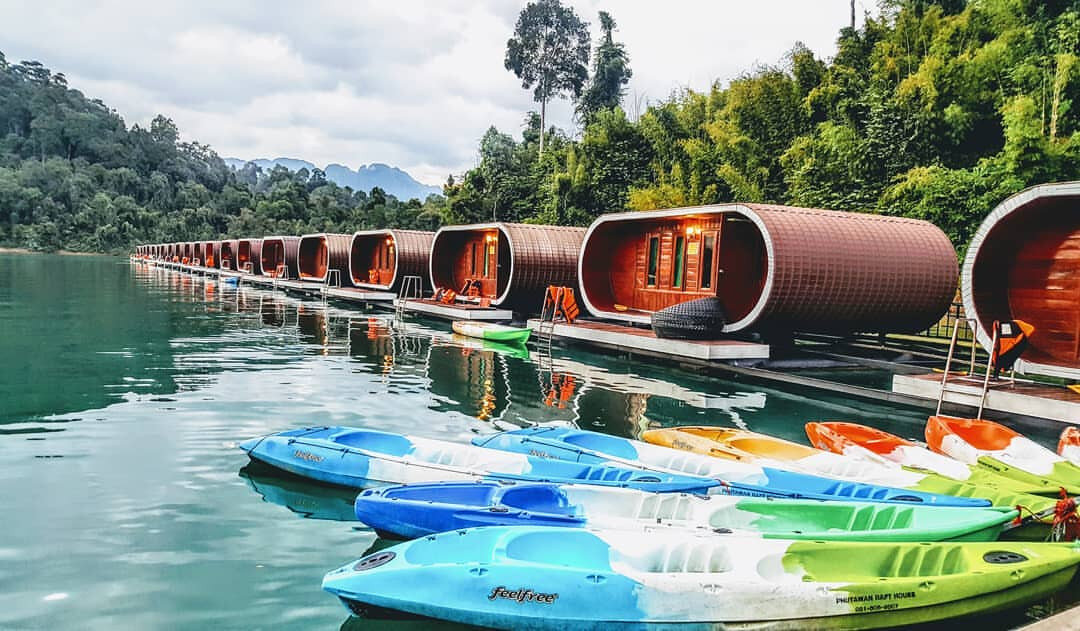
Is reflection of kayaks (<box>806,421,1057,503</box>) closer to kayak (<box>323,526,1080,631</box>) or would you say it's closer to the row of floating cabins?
kayak (<box>323,526,1080,631</box>)

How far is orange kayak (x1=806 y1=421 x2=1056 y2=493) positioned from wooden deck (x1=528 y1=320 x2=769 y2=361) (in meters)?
4.71

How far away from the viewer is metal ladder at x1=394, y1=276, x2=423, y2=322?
22.3 metres

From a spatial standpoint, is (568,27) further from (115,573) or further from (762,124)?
(115,573)

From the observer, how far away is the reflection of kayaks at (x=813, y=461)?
17.4ft

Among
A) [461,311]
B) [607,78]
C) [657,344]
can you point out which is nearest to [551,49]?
[607,78]

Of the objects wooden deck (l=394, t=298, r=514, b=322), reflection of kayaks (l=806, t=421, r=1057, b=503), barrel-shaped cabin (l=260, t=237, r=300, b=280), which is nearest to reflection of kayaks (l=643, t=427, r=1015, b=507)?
reflection of kayaks (l=806, t=421, r=1057, b=503)

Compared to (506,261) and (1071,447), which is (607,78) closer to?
(506,261)

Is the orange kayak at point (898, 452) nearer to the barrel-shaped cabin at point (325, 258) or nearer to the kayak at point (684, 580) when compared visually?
the kayak at point (684, 580)

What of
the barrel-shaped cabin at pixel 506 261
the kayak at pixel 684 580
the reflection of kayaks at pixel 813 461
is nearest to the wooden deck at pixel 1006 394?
the reflection of kayaks at pixel 813 461

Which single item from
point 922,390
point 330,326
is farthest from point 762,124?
point 922,390

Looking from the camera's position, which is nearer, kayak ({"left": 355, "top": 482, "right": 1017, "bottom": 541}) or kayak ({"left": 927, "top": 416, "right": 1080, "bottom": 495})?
kayak ({"left": 355, "top": 482, "right": 1017, "bottom": 541})

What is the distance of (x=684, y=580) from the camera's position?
352cm

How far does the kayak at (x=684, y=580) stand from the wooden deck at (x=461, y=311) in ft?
49.0

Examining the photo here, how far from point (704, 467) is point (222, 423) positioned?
16.8ft
